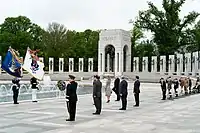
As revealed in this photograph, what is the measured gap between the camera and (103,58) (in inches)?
2345

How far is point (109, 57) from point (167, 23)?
1308 centimetres

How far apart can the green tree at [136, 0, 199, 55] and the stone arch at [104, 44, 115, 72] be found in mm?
10003

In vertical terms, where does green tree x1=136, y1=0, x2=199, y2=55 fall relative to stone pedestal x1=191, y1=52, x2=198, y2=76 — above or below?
above

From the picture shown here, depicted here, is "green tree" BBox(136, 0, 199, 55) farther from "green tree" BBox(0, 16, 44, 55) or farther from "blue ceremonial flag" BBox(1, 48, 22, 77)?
"blue ceremonial flag" BBox(1, 48, 22, 77)

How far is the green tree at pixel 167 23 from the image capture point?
6556 cm

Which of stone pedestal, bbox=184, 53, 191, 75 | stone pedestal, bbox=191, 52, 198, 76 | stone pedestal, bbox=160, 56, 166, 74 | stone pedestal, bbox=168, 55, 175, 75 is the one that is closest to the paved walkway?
stone pedestal, bbox=191, 52, 198, 76

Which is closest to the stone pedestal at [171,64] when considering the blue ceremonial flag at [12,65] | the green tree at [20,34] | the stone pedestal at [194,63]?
the stone pedestal at [194,63]

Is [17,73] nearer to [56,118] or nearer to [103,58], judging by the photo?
[56,118]

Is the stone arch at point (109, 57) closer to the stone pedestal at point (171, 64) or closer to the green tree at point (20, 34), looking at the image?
the stone pedestal at point (171, 64)

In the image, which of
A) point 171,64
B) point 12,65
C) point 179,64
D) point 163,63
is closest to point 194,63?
point 179,64

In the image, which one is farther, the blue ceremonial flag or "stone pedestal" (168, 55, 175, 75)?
"stone pedestal" (168, 55, 175, 75)

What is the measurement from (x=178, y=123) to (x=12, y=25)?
7166 centimetres

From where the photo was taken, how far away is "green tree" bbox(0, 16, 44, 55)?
74375 millimetres

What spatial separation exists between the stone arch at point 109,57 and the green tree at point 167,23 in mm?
10003
